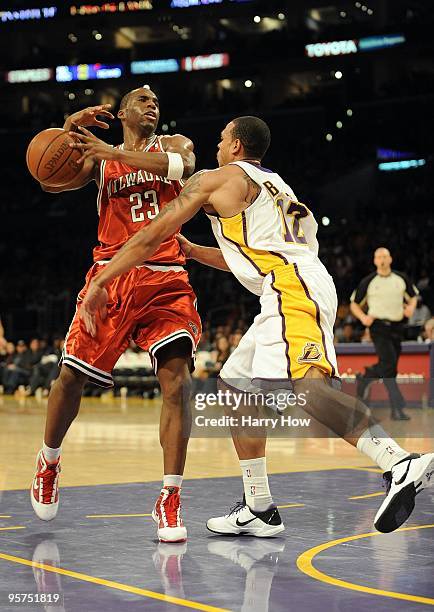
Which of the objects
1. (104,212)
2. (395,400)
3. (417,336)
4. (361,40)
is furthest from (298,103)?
(104,212)

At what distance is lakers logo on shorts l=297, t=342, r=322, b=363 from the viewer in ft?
11.4

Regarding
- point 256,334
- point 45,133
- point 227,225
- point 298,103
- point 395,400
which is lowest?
point 395,400

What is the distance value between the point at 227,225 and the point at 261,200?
17 centimetres

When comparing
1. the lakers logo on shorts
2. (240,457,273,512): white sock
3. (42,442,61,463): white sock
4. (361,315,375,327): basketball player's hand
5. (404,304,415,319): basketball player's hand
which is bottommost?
(240,457,273,512): white sock

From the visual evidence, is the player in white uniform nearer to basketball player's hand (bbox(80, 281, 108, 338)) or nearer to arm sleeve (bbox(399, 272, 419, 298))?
basketball player's hand (bbox(80, 281, 108, 338))

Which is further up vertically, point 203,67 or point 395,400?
point 203,67

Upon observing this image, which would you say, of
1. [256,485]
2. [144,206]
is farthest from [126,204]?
[256,485]

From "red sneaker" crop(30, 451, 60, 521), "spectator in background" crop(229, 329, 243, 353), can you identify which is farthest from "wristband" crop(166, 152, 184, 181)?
"spectator in background" crop(229, 329, 243, 353)

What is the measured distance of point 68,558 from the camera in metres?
3.52

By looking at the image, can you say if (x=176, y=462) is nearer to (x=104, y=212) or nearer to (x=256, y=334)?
(x=256, y=334)

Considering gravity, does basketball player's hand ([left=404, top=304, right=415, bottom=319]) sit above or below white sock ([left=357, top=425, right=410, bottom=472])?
above

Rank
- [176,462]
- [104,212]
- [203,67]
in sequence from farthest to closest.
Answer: [203,67] → [104,212] → [176,462]

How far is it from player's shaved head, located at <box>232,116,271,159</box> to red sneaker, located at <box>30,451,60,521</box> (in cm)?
168

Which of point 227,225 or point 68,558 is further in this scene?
point 227,225
